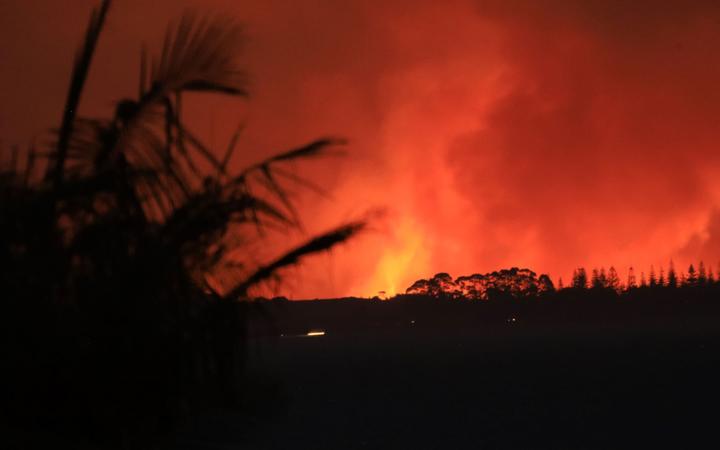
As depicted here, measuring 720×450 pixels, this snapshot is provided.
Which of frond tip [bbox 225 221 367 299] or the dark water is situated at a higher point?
frond tip [bbox 225 221 367 299]

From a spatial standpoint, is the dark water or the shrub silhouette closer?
the shrub silhouette

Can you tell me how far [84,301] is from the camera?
232 inches

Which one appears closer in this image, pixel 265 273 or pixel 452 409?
pixel 265 273

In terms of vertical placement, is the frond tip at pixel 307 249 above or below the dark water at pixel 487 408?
above

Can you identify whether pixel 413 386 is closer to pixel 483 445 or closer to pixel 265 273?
pixel 483 445

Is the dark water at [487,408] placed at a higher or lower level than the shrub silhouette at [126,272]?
lower

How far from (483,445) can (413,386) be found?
42634mm

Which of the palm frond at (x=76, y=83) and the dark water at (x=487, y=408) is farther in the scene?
the dark water at (x=487, y=408)

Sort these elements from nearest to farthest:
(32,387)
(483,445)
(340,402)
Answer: (32,387)
(483,445)
(340,402)

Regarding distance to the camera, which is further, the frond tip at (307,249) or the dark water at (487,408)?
the dark water at (487,408)

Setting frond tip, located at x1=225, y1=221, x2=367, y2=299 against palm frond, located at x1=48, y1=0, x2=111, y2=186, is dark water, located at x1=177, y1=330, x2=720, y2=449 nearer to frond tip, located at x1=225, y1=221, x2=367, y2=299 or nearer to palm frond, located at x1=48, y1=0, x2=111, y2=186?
frond tip, located at x1=225, y1=221, x2=367, y2=299

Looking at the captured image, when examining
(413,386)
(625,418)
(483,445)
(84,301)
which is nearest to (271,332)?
(84,301)

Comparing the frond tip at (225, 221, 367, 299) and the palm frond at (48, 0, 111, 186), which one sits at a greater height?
the palm frond at (48, 0, 111, 186)

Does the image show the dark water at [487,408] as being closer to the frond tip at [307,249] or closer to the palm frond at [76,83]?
the frond tip at [307,249]
